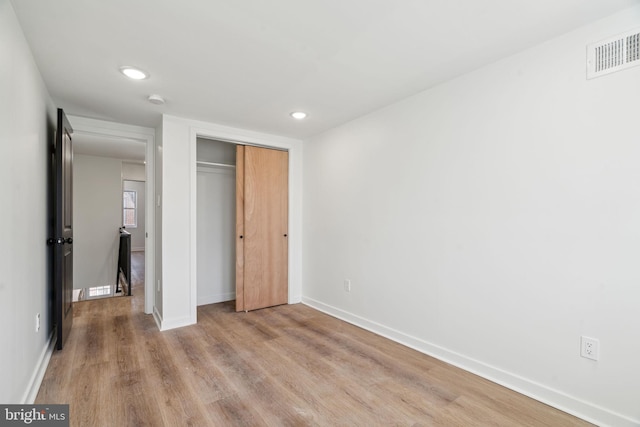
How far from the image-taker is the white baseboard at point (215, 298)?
4146 millimetres

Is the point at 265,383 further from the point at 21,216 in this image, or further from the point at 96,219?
the point at 96,219

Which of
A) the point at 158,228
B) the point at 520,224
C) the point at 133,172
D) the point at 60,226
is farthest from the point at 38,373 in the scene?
the point at 133,172

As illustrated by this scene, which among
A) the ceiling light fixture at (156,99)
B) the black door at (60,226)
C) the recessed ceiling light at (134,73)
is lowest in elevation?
the black door at (60,226)

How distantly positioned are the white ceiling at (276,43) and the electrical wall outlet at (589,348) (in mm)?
1860

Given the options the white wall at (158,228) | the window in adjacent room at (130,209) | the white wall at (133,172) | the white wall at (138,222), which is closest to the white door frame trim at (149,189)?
the white wall at (158,228)

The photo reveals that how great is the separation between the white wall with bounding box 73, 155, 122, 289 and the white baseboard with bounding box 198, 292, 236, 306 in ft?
8.88

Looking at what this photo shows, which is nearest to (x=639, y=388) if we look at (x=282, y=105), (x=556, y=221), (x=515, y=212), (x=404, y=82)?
(x=556, y=221)

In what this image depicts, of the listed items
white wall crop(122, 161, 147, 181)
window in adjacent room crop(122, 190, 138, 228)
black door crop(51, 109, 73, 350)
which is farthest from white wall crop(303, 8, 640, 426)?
window in adjacent room crop(122, 190, 138, 228)

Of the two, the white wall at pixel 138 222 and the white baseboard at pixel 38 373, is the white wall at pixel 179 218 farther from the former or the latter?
the white wall at pixel 138 222

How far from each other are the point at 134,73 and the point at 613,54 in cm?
312

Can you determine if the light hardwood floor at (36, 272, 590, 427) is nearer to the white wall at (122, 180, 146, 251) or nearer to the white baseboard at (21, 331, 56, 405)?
the white baseboard at (21, 331, 56, 405)

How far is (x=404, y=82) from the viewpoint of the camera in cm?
250

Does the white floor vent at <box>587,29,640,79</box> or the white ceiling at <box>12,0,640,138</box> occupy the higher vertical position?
the white ceiling at <box>12,0,640,138</box>

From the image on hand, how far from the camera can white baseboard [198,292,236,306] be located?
4.15 meters
